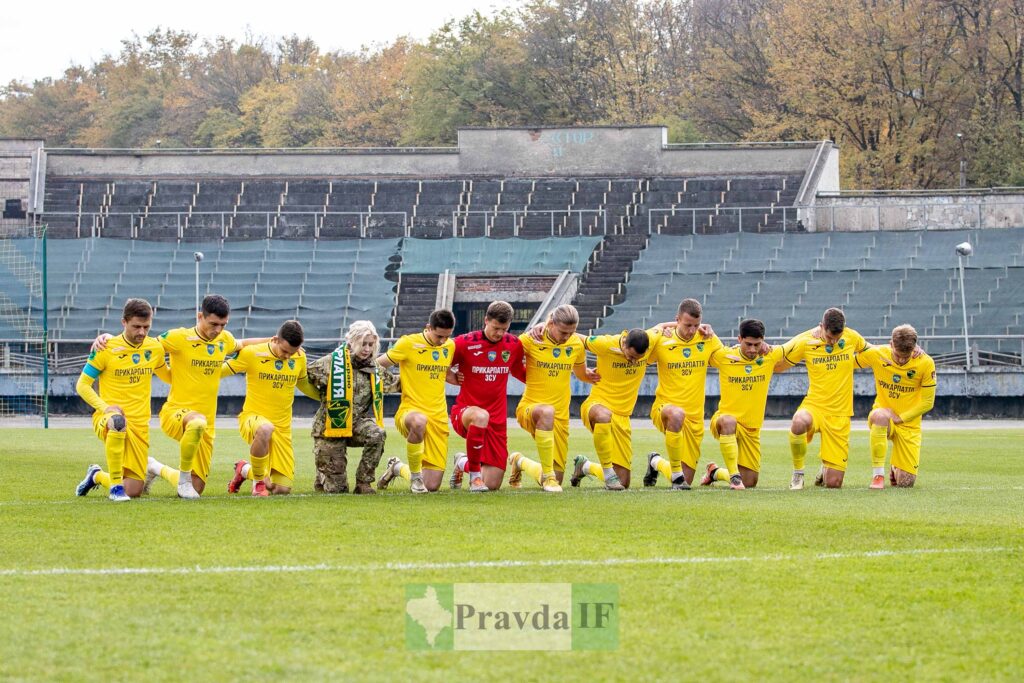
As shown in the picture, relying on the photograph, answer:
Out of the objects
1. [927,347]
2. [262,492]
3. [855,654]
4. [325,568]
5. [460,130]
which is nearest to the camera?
[855,654]

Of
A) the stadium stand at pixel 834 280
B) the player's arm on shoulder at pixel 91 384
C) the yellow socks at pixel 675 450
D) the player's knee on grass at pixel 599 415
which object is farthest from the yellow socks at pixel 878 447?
the stadium stand at pixel 834 280

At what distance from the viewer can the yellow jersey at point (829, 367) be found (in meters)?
15.5

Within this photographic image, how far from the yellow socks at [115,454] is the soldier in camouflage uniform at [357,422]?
5.89 ft

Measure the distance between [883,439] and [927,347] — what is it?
83.4ft

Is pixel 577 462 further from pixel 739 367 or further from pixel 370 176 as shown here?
pixel 370 176

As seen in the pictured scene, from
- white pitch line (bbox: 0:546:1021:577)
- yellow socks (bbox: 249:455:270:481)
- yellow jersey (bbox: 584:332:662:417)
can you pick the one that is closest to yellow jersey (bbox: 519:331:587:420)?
yellow jersey (bbox: 584:332:662:417)

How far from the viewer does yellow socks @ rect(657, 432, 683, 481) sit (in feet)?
49.0

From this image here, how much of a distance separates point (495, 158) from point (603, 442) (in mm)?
41721

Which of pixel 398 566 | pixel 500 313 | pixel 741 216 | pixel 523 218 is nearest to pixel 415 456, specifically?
pixel 500 313

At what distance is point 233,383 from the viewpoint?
40.7 meters

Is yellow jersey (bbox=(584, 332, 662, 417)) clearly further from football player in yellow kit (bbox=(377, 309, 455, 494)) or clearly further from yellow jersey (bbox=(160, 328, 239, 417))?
yellow jersey (bbox=(160, 328, 239, 417))

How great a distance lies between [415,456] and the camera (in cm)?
1438

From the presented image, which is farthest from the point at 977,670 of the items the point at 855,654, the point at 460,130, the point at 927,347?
the point at 460,130

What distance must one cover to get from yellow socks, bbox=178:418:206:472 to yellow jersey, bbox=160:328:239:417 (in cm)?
43
